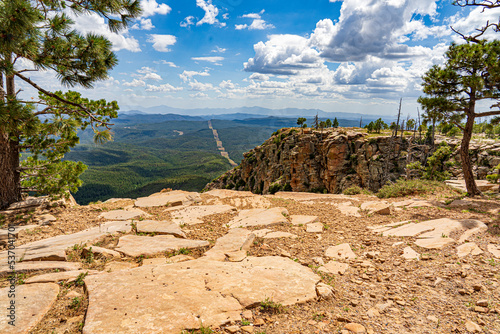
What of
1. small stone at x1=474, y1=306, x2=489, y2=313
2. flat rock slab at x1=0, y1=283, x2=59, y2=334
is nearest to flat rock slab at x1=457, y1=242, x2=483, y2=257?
small stone at x1=474, y1=306, x2=489, y2=313

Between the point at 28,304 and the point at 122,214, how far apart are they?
20.8 feet

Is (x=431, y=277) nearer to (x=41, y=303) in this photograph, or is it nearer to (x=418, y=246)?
(x=418, y=246)

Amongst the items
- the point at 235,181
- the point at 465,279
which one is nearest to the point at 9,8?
the point at 465,279

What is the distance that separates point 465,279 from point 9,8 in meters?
12.5

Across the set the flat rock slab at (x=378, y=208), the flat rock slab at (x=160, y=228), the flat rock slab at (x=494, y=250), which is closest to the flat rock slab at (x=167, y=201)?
the flat rock slab at (x=160, y=228)

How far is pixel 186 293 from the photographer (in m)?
4.69

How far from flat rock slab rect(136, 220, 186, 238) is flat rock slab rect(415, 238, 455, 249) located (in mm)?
7785

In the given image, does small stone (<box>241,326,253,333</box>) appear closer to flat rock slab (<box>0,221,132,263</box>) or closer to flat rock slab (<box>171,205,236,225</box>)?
flat rock slab (<box>0,221,132,263</box>)

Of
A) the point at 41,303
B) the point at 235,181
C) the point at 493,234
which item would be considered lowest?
→ the point at 235,181

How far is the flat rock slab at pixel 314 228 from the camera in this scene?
30.3 ft

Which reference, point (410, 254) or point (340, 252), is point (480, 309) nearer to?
point (410, 254)

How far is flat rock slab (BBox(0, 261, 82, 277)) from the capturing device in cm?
547

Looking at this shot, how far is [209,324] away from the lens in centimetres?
400

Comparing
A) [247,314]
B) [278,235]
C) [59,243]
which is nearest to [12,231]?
[59,243]
